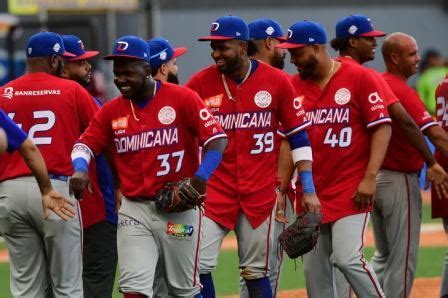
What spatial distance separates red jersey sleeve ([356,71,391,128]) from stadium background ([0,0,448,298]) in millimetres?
14240

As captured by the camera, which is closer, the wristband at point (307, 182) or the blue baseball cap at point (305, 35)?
the wristband at point (307, 182)

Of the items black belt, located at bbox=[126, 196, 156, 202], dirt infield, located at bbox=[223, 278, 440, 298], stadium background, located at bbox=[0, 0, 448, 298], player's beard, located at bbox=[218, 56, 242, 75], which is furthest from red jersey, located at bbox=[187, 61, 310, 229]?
stadium background, located at bbox=[0, 0, 448, 298]

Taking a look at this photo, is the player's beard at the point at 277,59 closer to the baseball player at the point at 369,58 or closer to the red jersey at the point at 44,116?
the baseball player at the point at 369,58

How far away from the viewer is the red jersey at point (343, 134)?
27.2ft

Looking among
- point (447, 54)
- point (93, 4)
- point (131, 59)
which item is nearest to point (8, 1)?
point (93, 4)

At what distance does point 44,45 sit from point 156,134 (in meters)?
1.26

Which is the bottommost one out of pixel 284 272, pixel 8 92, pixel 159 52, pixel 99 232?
pixel 284 272

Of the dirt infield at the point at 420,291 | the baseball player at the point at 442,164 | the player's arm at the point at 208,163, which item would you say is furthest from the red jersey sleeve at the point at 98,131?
the dirt infield at the point at 420,291

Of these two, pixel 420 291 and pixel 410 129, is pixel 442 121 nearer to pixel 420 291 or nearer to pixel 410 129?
pixel 410 129

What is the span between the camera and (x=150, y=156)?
7488 millimetres

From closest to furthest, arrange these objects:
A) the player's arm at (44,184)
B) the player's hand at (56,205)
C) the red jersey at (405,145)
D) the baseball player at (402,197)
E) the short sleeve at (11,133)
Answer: the short sleeve at (11,133), the player's arm at (44,184), the player's hand at (56,205), the baseball player at (402,197), the red jersey at (405,145)

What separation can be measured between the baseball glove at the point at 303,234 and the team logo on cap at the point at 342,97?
2.93ft

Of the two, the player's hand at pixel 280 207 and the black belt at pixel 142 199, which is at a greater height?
the black belt at pixel 142 199

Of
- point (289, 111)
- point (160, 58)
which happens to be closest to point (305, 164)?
point (289, 111)
